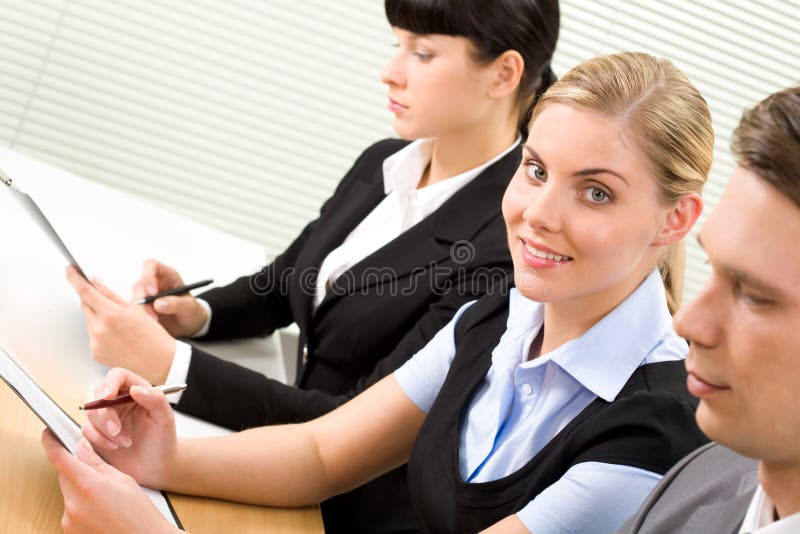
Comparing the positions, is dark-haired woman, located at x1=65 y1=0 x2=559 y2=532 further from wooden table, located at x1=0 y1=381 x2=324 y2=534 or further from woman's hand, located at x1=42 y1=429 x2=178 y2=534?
woman's hand, located at x1=42 y1=429 x2=178 y2=534

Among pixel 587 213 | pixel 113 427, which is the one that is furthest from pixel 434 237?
pixel 113 427

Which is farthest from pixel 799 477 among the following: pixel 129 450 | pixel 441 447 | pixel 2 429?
pixel 2 429

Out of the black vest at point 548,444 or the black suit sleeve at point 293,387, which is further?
the black suit sleeve at point 293,387

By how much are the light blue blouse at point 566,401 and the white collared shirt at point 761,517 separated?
0.27 m

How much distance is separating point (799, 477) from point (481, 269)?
0.97 m

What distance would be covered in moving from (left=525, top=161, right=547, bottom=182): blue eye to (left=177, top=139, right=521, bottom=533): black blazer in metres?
0.42

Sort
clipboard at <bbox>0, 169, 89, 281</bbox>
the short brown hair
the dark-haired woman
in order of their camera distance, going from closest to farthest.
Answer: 1. the short brown hair
2. clipboard at <bbox>0, 169, 89, 281</bbox>
3. the dark-haired woman

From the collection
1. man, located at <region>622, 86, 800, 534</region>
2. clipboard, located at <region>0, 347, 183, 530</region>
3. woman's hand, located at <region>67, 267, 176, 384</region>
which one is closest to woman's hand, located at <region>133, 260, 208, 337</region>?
woman's hand, located at <region>67, 267, 176, 384</region>

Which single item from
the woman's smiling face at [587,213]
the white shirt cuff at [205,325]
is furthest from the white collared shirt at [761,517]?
the white shirt cuff at [205,325]

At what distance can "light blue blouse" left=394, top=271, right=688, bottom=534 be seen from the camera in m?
1.20

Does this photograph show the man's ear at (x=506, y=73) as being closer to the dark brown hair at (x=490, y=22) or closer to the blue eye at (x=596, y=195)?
the dark brown hair at (x=490, y=22)

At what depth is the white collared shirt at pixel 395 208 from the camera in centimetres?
196

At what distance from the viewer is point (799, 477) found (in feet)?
2.82

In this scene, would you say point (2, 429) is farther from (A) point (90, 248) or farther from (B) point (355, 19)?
(B) point (355, 19)
